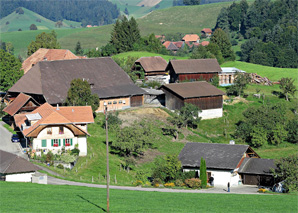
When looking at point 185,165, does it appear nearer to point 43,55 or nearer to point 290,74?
point 43,55

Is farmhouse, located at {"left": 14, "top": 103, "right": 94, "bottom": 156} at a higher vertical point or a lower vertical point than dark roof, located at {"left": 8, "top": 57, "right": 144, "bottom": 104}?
lower

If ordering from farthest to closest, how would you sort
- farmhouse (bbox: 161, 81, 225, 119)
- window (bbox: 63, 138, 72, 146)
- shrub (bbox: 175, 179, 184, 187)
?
farmhouse (bbox: 161, 81, 225, 119)
window (bbox: 63, 138, 72, 146)
shrub (bbox: 175, 179, 184, 187)

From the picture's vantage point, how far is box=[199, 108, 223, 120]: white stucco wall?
8081 centimetres

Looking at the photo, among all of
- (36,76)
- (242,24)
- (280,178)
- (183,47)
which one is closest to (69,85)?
(36,76)

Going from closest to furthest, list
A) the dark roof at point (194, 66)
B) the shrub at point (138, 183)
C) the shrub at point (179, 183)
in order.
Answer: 1. the shrub at point (138, 183)
2. the shrub at point (179, 183)
3. the dark roof at point (194, 66)

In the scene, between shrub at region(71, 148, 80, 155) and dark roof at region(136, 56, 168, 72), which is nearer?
shrub at region(71, 148, 80, 155)

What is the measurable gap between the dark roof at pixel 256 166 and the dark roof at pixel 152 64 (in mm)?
47443

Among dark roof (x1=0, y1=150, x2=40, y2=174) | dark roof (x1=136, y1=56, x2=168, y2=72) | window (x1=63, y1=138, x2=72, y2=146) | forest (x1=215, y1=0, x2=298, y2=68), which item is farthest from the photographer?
forest (x1=215, y1=0, x2=298, y2=68)

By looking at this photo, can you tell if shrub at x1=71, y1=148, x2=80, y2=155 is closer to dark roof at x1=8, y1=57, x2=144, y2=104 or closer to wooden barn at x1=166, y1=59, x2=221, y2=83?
dark roof at x1=8, y1=57, x2=144, y2=104

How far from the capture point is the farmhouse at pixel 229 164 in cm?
5534

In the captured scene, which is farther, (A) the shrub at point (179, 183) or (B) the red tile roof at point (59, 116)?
(B) the red tile roof at point (59, 116)

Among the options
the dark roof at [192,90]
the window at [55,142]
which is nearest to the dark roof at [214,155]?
the window at [55,142]

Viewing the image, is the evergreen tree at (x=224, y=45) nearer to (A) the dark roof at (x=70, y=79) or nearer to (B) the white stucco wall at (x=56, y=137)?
(A) the dark roof at (x=70, y=79)

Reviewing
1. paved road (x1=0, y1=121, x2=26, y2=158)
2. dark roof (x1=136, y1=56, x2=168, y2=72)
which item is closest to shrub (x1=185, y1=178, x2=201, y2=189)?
paved road (x1=0, y1=121, x2=26, y2=158)
